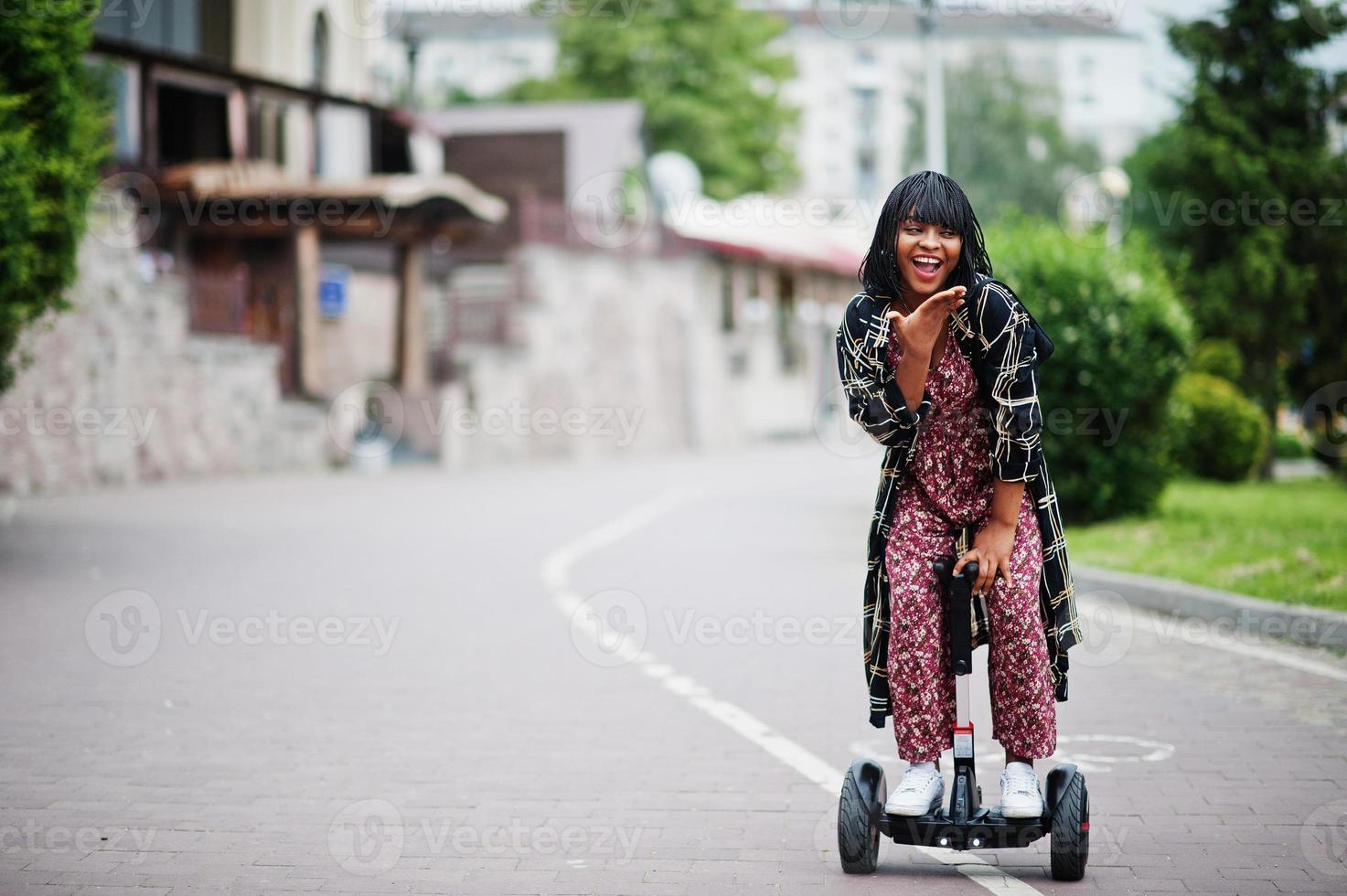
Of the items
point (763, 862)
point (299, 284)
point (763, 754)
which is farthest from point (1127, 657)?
point (299, 284)

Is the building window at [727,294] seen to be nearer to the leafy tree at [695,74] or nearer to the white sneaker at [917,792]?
the leafy tree at [695,74]

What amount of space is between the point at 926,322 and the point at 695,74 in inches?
1876

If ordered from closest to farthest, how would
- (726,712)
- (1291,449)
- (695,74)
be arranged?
(726,712) < (1291,449) < (695,74)

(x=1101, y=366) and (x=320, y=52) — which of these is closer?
(x=1101, y=366)

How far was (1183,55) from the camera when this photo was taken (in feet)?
79.4

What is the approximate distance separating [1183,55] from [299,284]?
14644 mm

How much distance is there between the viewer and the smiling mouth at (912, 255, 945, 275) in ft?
14.3

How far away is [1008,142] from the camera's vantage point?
62.0m

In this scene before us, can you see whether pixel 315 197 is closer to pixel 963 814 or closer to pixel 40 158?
pixel 40 158

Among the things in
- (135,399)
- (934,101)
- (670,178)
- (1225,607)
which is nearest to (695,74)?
(670,178)

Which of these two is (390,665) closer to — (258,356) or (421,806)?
(421,806)

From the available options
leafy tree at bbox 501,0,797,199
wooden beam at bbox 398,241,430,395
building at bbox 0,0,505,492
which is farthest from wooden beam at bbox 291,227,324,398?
leafy tree at bbox 501,0,797,199

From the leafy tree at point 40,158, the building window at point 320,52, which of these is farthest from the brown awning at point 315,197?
the leafy tree at point 40,158

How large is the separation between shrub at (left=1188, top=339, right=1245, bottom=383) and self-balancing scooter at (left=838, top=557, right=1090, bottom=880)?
2138 cm
